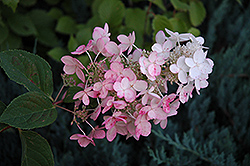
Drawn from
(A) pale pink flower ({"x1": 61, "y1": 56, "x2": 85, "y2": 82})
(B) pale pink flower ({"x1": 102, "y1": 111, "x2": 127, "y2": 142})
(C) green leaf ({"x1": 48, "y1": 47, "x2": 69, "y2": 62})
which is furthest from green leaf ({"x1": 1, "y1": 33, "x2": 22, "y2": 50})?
(B) pale pink flower ({"x1": 102, "y1": 111, "x2": 127, "y2": 142})

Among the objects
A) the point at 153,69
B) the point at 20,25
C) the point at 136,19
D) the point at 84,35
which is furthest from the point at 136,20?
the point at 153,69

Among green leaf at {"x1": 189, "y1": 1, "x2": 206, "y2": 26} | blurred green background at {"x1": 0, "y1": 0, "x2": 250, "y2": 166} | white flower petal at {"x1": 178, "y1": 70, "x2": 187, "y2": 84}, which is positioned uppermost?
green leaf at {"x1": 189, "y1": 1, "x2": 206, "y2": 26}

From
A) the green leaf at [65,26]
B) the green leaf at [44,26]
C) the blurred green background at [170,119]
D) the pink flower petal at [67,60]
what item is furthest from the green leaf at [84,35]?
the pink flower petal at [67,60]

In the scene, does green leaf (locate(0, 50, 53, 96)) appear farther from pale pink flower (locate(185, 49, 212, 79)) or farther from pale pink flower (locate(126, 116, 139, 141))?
pale pink flower (locate(185, 49, 212, 79))

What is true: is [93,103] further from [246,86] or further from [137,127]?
[246,86]

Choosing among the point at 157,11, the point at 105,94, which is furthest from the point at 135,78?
the point at 157,11

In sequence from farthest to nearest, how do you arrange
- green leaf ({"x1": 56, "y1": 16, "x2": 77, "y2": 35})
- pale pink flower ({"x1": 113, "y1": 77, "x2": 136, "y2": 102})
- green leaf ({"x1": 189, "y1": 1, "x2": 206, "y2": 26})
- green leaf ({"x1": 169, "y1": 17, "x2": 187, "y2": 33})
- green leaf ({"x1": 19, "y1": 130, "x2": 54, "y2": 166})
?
green leaf ({"x1": 56, "y1": 16, "x2": 77, "y2": 35})
green leaf ({"x1": 189, "y1": 1, "x2": 206, "y2": 26})
green leaf ({"x1": 169, "y1": 17, "x2": 187, "y2": 33})
green leaf ({"x1": 19, "y1": 130, "x2": 54, "y2": 166})
pale pink flower ({"x1": 113, "y1": 77, "x2": 136, "y2": 102})

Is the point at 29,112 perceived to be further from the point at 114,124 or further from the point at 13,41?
the point at 13,41
